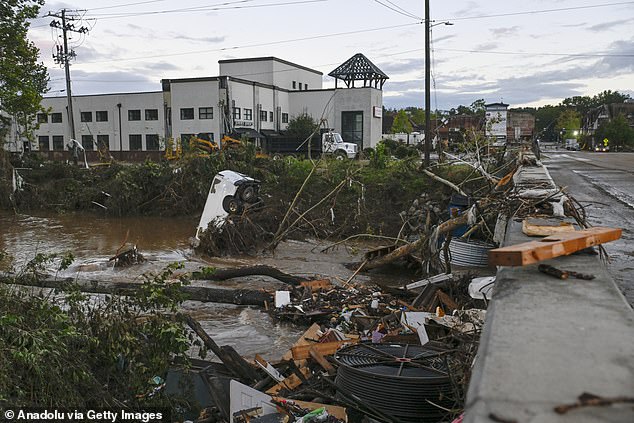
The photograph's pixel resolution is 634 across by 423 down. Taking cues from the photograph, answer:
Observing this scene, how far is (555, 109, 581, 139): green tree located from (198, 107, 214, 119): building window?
3124 inches

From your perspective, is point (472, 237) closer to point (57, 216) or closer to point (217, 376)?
point (217, 376)

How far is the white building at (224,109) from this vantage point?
45812mm

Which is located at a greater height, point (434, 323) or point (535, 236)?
point (535, 236)

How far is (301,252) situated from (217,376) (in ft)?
33.4

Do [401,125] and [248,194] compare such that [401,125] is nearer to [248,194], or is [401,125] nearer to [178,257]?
[248,194]

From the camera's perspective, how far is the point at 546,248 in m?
3.60

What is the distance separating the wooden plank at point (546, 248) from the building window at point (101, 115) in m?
52.4

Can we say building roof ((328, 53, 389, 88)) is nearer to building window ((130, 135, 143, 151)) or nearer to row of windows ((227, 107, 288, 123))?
row of windows ((227, 107, 288, 123))

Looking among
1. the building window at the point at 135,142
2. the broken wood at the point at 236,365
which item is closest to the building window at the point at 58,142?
the building window at the point at 135,142

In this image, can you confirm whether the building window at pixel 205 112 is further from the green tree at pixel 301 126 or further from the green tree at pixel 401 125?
the green tree at pixel 401 125

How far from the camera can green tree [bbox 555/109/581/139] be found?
105 m

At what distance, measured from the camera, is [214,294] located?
988 centimetres

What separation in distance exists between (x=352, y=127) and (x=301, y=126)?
14.6ft

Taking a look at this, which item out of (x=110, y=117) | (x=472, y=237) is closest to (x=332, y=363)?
(x=472, y=237)
